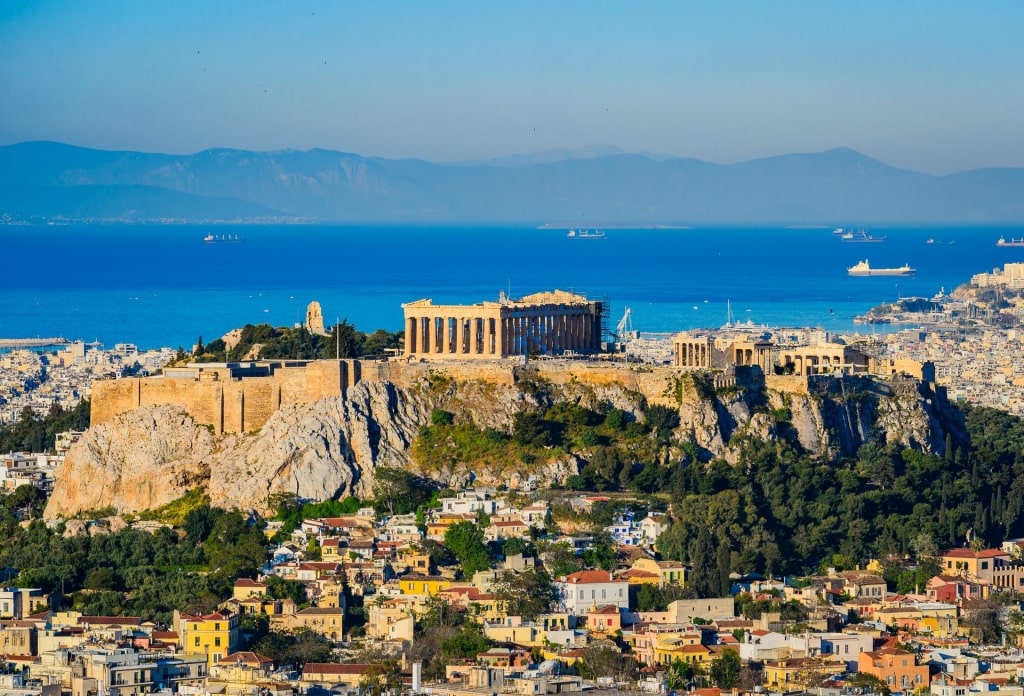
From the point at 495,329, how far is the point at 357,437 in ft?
21.0

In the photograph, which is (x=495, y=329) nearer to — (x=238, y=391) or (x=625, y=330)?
(x=238, y=391)

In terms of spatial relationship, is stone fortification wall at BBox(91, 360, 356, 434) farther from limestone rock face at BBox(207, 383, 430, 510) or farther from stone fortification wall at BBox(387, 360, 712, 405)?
stone fortification wall at BBox(387, 360, 712, 405)

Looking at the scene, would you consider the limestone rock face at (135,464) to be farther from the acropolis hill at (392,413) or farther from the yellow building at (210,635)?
the yellow building at (210,635)

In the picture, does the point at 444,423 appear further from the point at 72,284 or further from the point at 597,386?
the point at 72,284

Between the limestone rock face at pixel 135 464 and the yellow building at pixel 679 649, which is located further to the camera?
the limestone rock face at pixel 135 464

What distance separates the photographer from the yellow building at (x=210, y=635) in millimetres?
56250

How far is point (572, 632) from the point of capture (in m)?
57.4

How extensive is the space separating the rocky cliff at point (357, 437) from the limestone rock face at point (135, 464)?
3 centimetres

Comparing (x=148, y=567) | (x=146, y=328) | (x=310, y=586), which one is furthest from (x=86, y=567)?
(x=146, y=328)

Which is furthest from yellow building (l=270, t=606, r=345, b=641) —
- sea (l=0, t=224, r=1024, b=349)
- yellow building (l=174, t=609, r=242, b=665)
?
sea (l=0, t=224, r=1024, b=349)

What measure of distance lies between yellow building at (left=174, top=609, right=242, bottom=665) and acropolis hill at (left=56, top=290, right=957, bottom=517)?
9.95 meters

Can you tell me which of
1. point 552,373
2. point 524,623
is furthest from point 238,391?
point 524,623

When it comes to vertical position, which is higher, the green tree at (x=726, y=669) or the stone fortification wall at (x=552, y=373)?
the stone fortification wall at (x=552, y=373)

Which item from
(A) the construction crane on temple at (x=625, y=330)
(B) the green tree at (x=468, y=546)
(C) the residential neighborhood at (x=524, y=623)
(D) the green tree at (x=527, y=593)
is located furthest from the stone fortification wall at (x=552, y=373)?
(A) the construction crane on temple at (x=625, y=330)
